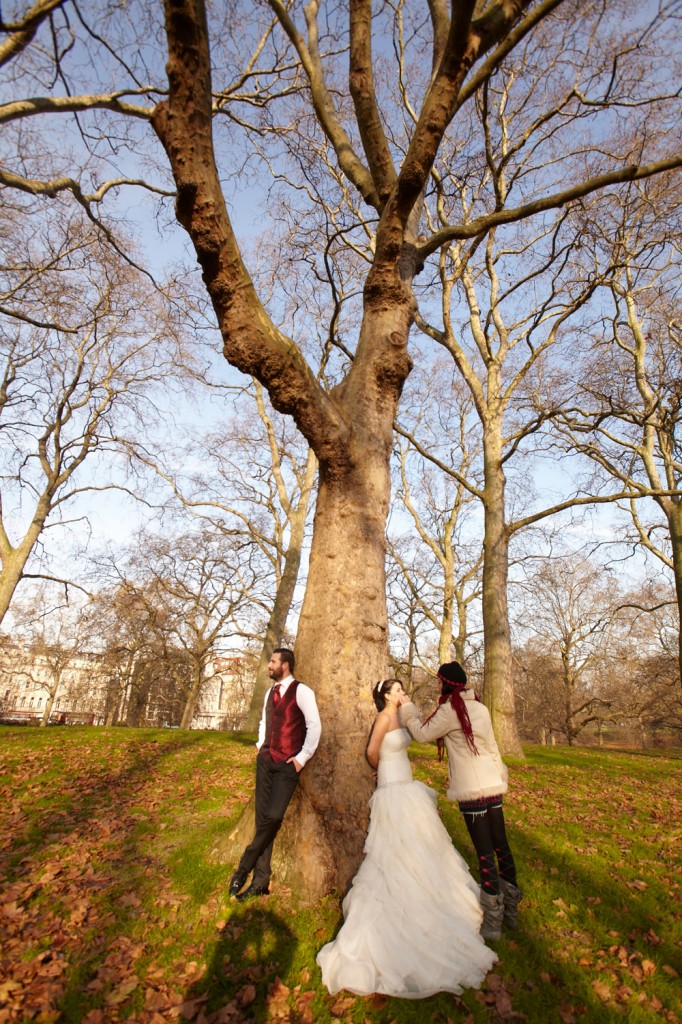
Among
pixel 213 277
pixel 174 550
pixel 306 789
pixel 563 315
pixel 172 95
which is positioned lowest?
pixel 306 789

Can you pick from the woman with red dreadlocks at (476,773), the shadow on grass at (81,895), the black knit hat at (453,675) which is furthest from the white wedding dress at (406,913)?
the shadow on grass at (81,895)

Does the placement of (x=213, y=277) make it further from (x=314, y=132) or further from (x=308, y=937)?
(x=314, y=132)

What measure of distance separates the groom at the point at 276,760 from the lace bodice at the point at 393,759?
1.81 ft

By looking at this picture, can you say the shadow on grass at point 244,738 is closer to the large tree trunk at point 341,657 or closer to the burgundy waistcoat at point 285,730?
the large tree trunk at point 341,657

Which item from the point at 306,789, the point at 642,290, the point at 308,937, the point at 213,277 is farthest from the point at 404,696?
the point at 642,290

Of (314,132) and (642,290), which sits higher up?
(642,290)

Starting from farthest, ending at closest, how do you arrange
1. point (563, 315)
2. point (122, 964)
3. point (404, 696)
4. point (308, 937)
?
point (563, 315) → point (404, 696) → point (308, 937) → point (122, 964)

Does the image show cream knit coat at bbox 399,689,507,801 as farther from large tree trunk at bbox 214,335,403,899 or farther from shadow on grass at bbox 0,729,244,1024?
shadow on grass at bbox 0,729,244,1024

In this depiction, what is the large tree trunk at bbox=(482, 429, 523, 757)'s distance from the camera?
1055 cm

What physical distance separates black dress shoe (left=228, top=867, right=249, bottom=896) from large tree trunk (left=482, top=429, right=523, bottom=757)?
7672 mm

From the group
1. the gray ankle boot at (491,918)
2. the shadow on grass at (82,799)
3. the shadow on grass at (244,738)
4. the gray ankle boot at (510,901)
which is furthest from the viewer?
the shadow on grass at (244,738)

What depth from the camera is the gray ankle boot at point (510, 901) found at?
3.75 metres

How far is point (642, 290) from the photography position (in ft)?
49.1

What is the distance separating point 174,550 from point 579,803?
19.5 meters
